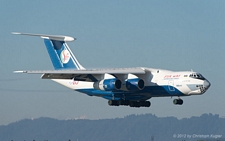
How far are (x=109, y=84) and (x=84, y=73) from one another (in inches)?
72.1

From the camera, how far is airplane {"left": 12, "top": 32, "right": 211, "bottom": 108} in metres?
33.5

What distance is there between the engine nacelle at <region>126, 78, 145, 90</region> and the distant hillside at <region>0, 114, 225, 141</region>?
41.6 ft

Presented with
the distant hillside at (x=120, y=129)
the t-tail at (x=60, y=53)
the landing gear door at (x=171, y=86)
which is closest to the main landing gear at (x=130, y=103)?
the landing gear door at (x=171, y=86)

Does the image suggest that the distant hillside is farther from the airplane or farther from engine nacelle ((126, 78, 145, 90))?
engine nacelle ((126, 78, 145, 90))

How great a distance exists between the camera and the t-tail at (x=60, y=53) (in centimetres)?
3947

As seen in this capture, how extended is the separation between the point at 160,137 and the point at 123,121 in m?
4.52

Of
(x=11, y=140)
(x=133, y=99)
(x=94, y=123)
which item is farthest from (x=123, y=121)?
(x=133, y=99)

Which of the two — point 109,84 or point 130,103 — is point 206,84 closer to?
point 130,103

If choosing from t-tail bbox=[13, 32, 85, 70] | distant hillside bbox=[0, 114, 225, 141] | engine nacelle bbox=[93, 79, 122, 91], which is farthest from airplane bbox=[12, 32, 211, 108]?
distant hillside bbox=[0, 114, 225, 141]

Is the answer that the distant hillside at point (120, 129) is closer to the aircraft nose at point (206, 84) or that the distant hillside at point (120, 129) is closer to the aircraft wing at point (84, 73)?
the aircraft wing at point (84, 73)

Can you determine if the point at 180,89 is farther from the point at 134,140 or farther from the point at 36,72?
the point at 134,140

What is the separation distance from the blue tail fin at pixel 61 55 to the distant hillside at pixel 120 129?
7.77 m

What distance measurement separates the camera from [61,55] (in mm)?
39906

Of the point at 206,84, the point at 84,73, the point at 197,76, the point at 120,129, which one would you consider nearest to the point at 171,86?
the point at 197,76
